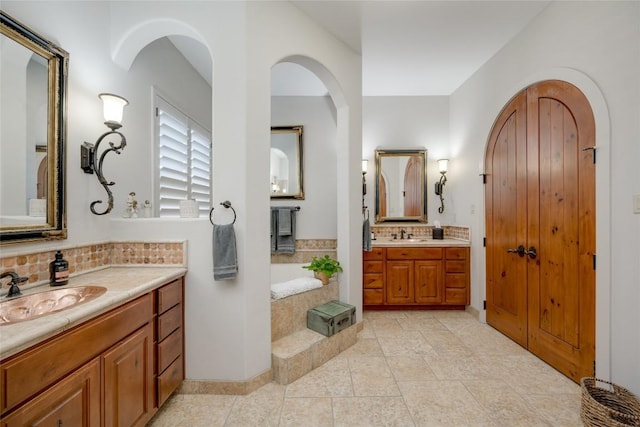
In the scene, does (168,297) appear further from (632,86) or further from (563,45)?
(563,45)

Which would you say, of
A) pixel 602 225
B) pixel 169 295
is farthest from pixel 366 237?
pixel 169 295

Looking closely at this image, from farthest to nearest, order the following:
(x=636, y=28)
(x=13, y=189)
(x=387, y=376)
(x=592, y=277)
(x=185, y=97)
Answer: (x=185, y=97) < (x=387, y=376) < (x=592, y=277) < (x=636, y=28) < (x=13, y=189)

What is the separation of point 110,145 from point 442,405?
2.69 metres

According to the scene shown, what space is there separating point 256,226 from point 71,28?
1.63 meters

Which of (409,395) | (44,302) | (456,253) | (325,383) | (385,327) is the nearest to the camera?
(44,302)

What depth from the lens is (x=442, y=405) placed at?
174 cm

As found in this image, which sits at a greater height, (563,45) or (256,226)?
(563,45)

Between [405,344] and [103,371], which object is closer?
[103,371]

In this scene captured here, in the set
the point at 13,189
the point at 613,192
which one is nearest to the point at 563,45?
the point at 613,192

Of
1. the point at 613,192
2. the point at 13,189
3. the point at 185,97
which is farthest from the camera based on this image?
the point at 185,97

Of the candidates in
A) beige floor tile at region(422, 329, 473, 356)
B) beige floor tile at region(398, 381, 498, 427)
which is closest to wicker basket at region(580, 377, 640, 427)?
beige floor tile at region(398, 381, 498, 427)

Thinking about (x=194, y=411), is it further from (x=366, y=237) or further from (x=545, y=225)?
(x=545, y=225)

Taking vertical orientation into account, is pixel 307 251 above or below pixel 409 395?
above

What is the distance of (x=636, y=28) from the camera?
5.22 feet
